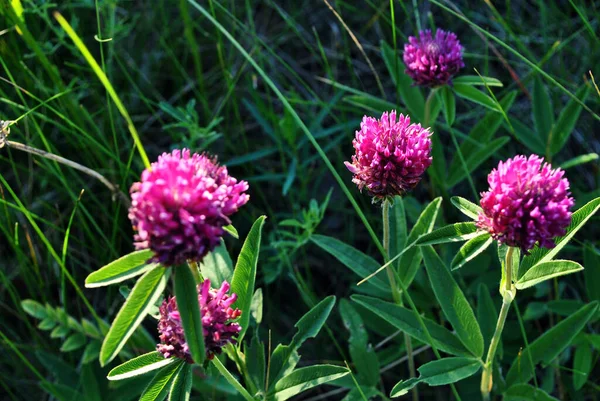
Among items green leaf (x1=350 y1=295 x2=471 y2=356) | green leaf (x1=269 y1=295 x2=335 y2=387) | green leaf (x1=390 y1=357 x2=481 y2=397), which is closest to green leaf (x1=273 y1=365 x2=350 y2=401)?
green leaf (x1=269 y1=295 x2=335 y2=387)

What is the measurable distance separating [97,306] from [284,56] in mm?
1751

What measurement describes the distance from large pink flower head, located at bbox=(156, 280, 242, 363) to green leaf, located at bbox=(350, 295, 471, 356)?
56 centimetres

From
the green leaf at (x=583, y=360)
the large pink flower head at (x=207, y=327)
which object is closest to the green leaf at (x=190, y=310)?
the large pink flower head at (x=207, y=327)

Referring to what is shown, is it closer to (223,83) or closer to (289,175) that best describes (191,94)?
(223,83)

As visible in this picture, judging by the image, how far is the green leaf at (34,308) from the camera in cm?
294

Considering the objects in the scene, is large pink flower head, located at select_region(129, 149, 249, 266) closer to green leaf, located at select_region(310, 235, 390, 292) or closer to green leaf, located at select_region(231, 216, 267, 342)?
green leaf, located at select_region(231, 216, 267, 342)

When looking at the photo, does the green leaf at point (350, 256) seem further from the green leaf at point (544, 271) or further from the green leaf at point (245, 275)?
the green leaf at point (544, 271)

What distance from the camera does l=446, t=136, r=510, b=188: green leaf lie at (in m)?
3.06

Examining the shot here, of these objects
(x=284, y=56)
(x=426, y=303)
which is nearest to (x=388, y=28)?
(x=284, y=56)

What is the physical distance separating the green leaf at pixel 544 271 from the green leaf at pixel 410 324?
46 cm

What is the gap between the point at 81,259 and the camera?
11.1 feet

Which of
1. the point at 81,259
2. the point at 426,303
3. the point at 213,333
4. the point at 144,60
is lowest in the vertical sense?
the point at 426,303

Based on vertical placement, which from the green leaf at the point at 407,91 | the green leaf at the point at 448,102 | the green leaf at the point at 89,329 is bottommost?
the green leaf at the point at 89,329

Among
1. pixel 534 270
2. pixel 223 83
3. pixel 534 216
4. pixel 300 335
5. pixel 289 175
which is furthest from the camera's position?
pixel 223 83
